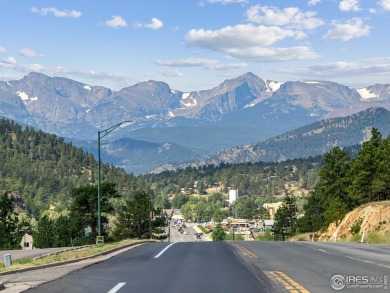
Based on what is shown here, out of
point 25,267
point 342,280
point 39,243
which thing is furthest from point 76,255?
point 39,243

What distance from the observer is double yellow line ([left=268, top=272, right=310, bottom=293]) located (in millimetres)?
15516

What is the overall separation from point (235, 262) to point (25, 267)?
29.4ft

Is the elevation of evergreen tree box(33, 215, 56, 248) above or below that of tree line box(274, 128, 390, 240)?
below

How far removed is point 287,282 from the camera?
17266mm

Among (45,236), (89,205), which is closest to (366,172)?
(89,205)

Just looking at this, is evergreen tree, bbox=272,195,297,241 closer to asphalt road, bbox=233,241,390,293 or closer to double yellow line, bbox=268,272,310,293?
asphalt road, bbox=233,241,390,293

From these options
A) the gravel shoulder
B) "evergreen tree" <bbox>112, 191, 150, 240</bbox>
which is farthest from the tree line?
the gravel shoulder

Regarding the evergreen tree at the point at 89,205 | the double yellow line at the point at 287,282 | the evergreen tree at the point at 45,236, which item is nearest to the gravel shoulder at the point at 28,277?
the double yellow line at the point at 287,282

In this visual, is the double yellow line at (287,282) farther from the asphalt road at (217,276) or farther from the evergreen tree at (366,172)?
the evergreen tree at (366,172)

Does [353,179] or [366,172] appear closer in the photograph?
[366,172]

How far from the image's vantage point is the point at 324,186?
105m

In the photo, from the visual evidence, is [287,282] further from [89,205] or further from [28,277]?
[89,205]

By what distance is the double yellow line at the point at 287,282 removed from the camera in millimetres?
15516

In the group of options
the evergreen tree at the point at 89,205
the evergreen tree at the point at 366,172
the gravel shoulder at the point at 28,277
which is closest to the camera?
the gravel shoulder at the point at 28,277
